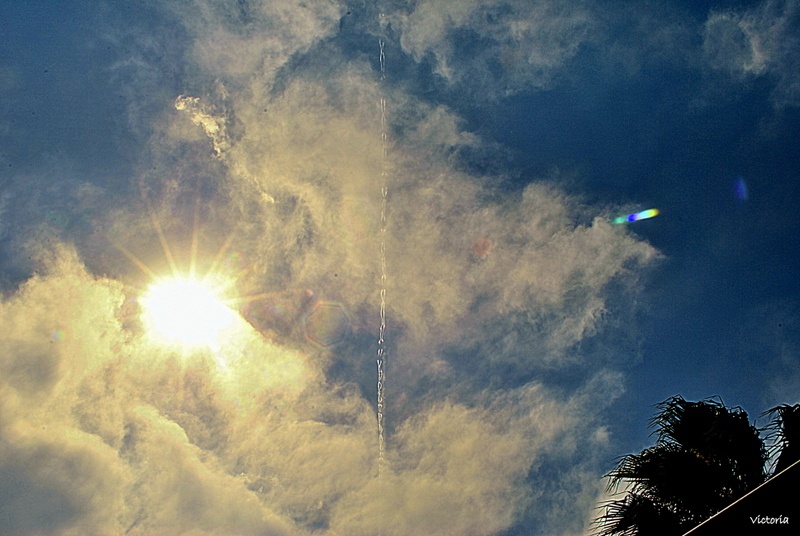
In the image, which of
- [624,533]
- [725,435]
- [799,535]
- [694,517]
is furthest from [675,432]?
[799,535]

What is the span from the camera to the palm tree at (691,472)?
32.1 ft

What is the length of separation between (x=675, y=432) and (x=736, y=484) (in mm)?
1488

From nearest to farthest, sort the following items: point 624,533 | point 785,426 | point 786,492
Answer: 1. point 786,492
2. point 785,426
3. point 624,533

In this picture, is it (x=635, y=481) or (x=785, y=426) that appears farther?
(x=635, y=481)

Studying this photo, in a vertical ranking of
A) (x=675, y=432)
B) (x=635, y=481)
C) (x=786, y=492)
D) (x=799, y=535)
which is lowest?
(x=799, y=535)

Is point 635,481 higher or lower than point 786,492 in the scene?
higher

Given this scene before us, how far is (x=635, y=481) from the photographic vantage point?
36.2ft

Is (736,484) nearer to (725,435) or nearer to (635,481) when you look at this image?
(725,435)

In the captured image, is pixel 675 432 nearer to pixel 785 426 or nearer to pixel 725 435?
pixel 725 435

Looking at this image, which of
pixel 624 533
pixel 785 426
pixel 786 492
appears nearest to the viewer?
pixel 786 492

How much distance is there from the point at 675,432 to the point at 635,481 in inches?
56.7

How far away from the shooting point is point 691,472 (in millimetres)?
10117

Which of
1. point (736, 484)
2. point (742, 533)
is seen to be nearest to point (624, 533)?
point (736, 484)

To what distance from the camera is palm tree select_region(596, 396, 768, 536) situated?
9.77m
